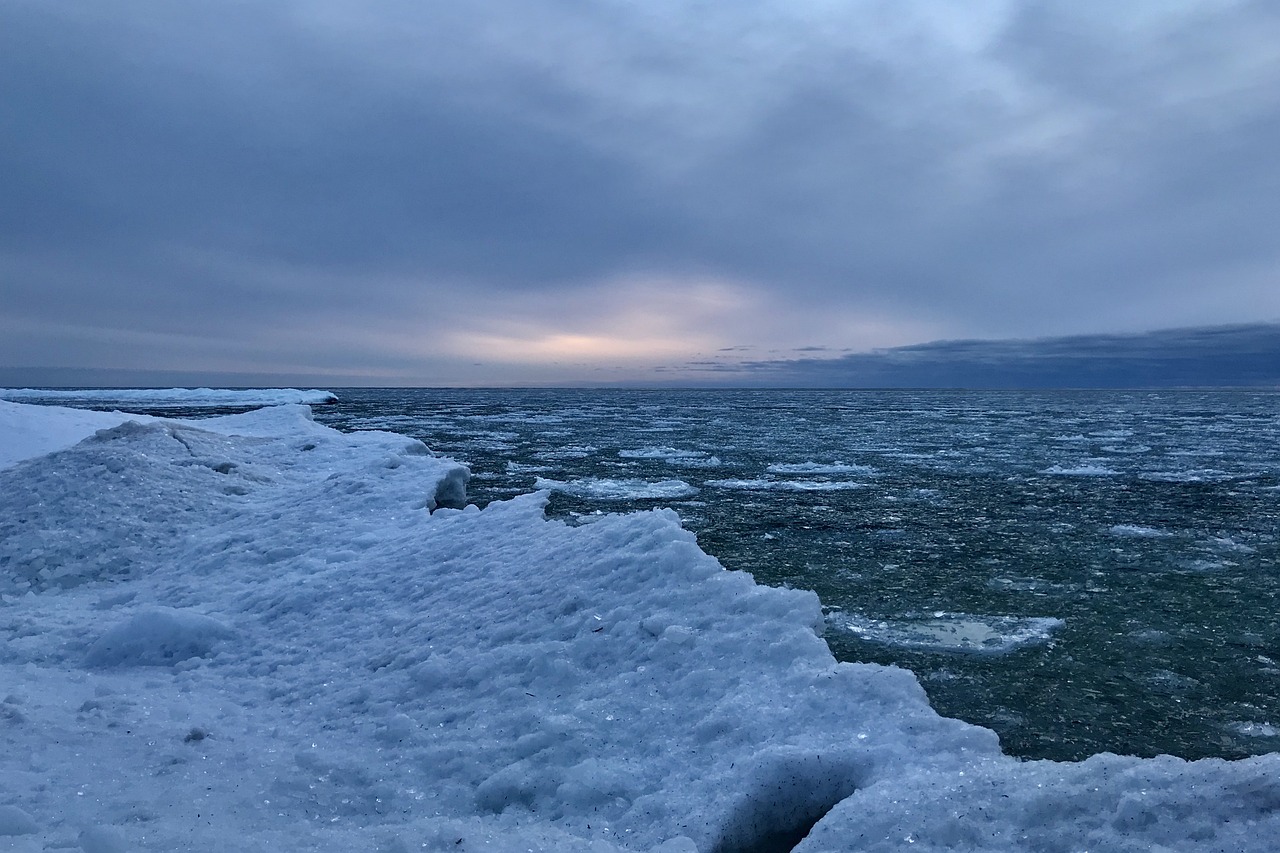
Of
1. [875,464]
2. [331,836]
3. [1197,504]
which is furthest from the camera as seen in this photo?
[875,464]

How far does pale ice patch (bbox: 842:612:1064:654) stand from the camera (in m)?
5.25

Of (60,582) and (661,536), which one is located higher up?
(661,536)

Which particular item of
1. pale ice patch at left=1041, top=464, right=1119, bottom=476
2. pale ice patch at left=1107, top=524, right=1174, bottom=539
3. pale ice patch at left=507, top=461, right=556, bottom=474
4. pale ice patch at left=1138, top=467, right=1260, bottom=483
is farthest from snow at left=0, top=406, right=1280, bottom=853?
pale ice patch at left=1138, top=467, right=1260, bottom=483

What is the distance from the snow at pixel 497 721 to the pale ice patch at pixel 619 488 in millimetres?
4721

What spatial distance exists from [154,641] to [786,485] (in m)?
9.89

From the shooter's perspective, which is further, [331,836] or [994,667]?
[994,667]

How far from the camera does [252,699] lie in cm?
448

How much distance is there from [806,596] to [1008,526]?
18.9 feet

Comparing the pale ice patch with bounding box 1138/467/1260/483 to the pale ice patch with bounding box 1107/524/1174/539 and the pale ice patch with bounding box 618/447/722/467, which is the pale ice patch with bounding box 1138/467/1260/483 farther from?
the pale ice patch with bounding box 618/447/722/467

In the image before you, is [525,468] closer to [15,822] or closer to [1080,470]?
[1080,470]

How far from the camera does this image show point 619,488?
12.5 m

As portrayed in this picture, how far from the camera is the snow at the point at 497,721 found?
9.38 ft

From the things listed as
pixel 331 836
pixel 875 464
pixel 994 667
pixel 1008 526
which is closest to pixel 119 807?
pixel 331 836

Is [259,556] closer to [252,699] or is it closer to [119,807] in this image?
[252,699]
